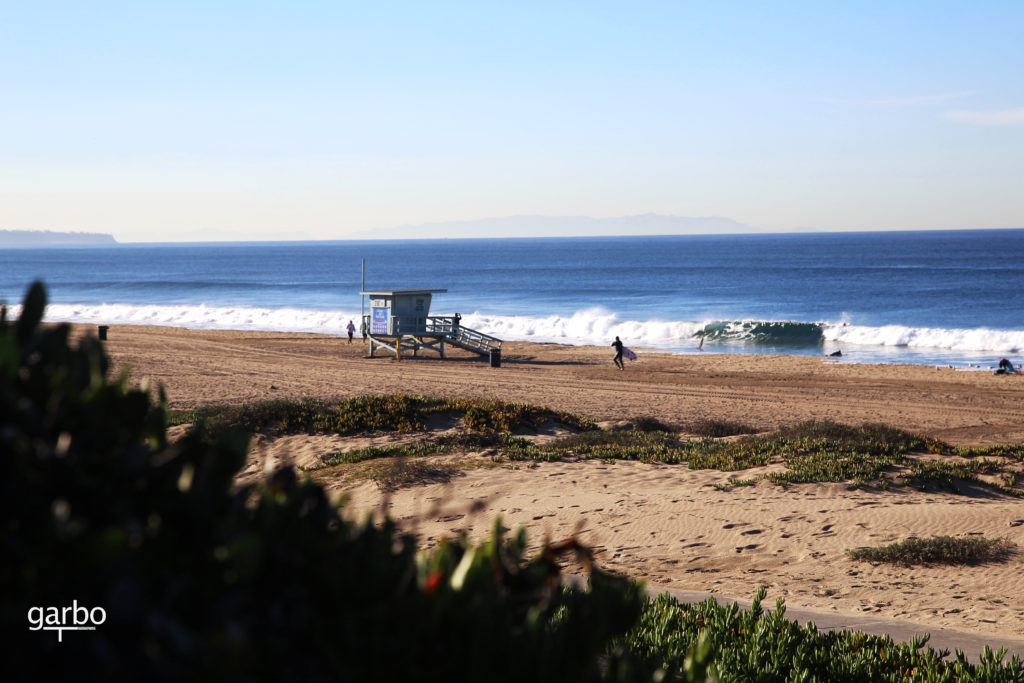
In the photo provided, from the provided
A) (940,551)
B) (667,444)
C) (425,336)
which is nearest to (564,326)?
(425,336)

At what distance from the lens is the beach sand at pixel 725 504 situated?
7.82m

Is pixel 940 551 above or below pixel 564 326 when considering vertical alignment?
above

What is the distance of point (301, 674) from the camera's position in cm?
126

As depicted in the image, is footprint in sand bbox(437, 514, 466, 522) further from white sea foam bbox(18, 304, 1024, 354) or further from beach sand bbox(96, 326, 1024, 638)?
white sea foam bbox(18, 304, 1024, 354)

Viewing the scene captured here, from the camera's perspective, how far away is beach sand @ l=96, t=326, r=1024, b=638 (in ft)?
25.6

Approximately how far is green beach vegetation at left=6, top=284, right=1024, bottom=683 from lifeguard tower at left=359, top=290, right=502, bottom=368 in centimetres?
3340

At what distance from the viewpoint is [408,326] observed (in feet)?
117

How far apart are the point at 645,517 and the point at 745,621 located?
5.00 m

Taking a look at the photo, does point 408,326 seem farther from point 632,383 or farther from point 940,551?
point 940,551

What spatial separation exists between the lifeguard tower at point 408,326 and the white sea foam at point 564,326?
13.9m

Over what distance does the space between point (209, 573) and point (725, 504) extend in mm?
10021

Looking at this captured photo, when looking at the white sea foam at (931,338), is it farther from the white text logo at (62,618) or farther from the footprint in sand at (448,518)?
the white text logo at (62,618)

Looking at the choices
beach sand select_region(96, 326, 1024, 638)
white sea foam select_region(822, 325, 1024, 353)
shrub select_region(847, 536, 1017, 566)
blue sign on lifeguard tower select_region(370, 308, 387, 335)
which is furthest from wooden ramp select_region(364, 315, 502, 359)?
shrub select_region(847, 536, 1017, 566)

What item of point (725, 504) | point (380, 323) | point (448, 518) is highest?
point (380, 323)
